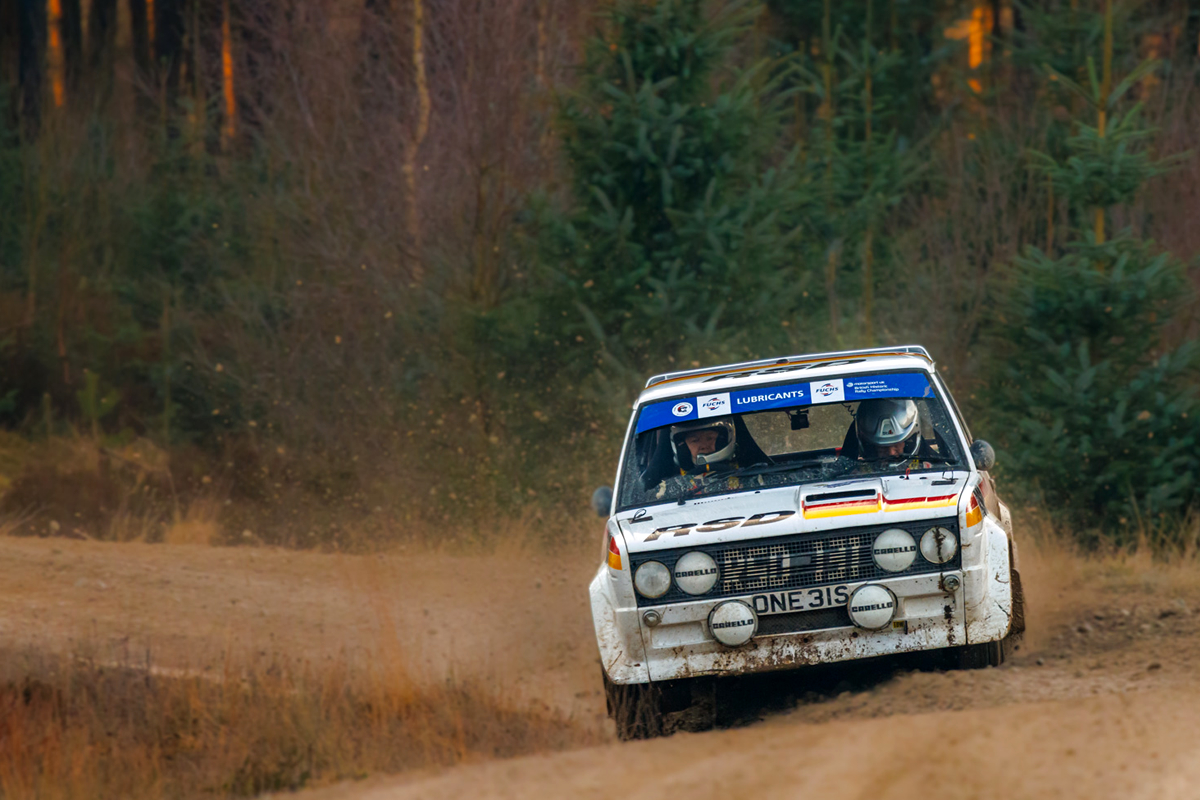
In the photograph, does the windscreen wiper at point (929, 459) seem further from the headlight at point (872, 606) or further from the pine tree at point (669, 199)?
the pine tree at point (669, 199)

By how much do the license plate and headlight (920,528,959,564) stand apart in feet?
1.24

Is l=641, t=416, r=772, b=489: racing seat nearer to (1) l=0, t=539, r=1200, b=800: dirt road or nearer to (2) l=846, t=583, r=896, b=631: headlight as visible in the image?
(1) l=0, t=539, r=1200, b=800: dirt road

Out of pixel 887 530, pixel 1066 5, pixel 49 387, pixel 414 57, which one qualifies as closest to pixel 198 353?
pixel 49 387

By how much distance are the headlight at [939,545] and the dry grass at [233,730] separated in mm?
2164

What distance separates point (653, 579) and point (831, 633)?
837mm

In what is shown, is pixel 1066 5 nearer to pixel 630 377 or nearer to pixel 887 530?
pixel 630 377

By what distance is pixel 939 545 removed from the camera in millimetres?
5672

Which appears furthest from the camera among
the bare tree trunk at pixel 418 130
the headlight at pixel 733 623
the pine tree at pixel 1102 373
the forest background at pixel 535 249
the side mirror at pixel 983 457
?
the bare tree trunk at pixel 418 130

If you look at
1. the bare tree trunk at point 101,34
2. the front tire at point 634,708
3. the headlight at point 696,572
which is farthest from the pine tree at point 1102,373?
the bare tree trunk at point 101,34

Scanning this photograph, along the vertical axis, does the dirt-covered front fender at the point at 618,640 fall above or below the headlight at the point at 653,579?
below

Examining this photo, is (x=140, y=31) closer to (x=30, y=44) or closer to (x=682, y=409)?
(x=30, y=44)

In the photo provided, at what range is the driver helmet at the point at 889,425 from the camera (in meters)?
6.99

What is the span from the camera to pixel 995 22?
1282 inches

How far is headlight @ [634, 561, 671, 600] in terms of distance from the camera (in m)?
5.83
